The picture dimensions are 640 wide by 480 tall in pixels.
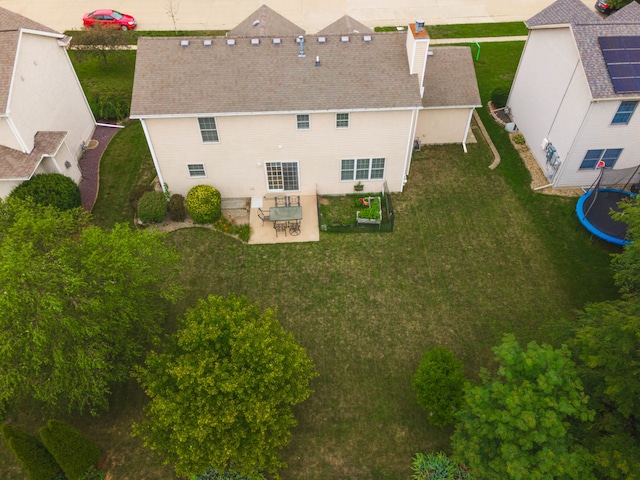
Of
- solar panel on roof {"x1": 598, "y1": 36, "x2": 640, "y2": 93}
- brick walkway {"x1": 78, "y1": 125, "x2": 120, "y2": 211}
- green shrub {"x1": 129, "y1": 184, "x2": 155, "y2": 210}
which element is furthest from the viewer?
brick walkway {"x1": 78, "y1": 125, "x2": 120, "y2": 211}

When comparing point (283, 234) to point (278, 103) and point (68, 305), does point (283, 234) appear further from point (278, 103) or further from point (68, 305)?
point (68, 305)

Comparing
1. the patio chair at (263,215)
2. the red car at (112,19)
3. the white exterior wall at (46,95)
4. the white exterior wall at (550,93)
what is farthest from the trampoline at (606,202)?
the red car at (112,19)

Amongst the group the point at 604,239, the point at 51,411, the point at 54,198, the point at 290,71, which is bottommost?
the point at 51,411

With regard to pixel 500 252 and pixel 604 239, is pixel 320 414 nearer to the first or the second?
pixel 500 252

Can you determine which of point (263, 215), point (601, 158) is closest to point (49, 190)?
point (263, 215)

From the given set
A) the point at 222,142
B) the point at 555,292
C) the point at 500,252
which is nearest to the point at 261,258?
the point at 222,142

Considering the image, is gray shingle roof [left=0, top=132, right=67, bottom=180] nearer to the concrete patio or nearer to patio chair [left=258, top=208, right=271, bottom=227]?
the concrete patio

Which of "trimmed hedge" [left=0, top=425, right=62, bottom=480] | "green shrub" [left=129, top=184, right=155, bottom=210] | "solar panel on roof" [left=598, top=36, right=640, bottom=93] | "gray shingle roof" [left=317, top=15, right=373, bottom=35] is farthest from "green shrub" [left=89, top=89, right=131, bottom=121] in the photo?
"solar panel on roof" [left=598, top=36, right=640, bottom=93]
